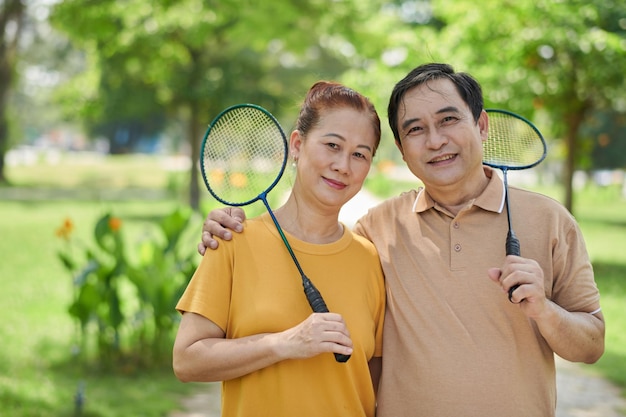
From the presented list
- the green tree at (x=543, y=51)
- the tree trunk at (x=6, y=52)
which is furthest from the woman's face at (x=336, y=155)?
the tree trunk at (x=6, y=52)

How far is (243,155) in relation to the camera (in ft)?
9.12

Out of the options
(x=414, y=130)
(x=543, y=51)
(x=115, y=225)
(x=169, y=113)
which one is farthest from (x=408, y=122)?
(x=169, y=113)

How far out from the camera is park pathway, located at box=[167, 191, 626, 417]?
535 centimetres

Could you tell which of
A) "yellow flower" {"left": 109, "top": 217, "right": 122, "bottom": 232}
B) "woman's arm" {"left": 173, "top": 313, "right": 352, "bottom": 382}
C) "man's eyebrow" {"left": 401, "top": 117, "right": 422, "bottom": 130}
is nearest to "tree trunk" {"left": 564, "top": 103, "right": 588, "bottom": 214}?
"yellow flower" {"left": 109, "top": 217, "right": 122, "bottom": 232}

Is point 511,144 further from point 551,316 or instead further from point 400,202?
point 551,316

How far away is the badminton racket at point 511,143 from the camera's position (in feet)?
8.91

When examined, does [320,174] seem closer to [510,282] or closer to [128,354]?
[510,282]

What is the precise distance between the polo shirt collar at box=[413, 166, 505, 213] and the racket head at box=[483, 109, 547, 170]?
0.18 meters

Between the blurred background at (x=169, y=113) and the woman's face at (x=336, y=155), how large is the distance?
0.28m

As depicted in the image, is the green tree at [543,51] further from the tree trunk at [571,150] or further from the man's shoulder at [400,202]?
the man's shoulder at [400,202]

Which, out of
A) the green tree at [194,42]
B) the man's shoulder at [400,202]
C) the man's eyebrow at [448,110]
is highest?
the green tree at [194,42]

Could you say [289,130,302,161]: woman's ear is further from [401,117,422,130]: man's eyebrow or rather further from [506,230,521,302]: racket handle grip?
[506,230,521,302]: racket handle grip

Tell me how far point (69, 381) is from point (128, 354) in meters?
0.53

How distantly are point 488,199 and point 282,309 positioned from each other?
30.1 inches
